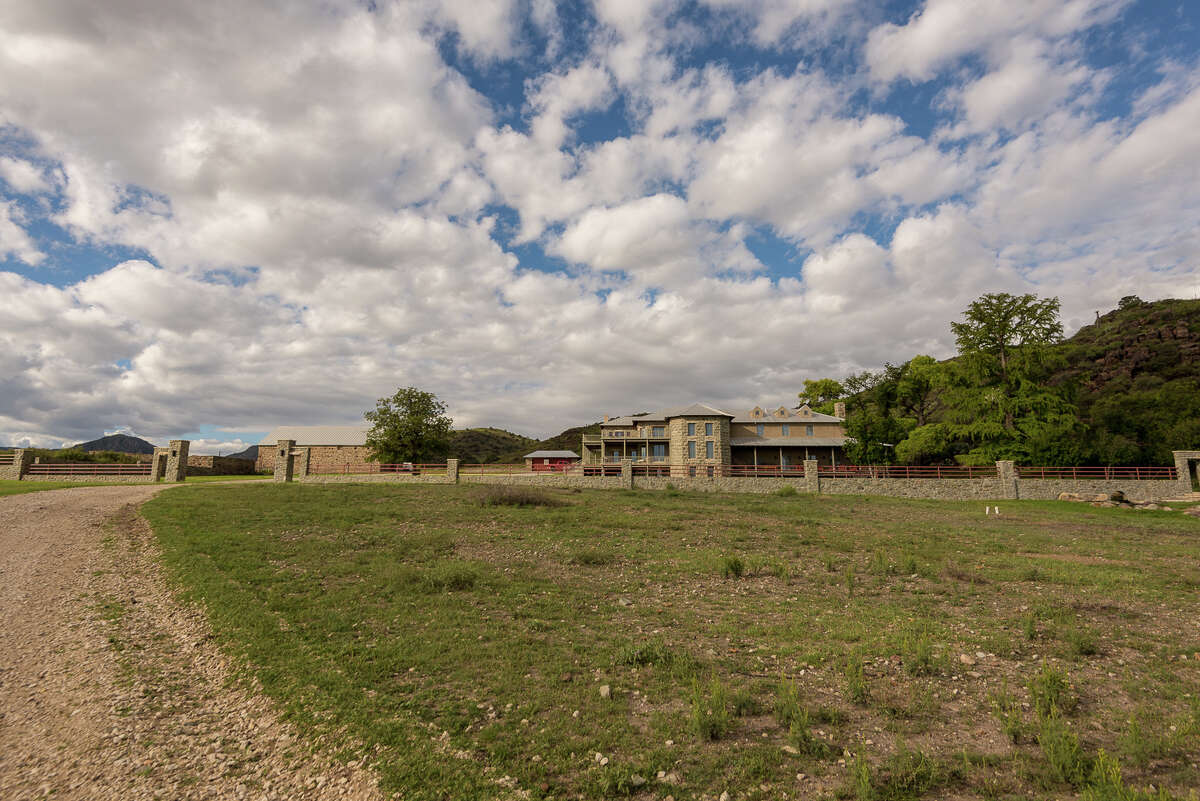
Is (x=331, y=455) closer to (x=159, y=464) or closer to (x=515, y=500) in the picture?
(x=159, y=464)

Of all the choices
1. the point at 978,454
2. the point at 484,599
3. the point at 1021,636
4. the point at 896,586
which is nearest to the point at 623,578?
the point at 484,599

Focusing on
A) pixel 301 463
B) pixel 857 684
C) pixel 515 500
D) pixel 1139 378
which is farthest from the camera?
pixel 1139 378

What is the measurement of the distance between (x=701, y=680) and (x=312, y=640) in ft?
20.1

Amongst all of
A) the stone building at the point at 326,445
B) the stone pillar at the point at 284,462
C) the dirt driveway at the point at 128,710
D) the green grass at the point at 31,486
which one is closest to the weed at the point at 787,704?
the dirt driveway at the point at 128,710

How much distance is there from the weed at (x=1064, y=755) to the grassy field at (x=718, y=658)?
3cm

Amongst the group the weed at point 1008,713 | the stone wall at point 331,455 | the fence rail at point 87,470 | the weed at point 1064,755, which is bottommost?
the weed at point 1008,713

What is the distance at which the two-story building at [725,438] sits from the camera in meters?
49.8

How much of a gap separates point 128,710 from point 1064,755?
1040 centimetres

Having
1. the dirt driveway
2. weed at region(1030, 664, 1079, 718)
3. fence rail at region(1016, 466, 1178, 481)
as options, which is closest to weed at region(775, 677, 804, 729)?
weed at region(1030, 664, 1079, 718)

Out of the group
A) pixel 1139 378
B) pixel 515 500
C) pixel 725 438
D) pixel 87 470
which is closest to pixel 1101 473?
pixel 725 438

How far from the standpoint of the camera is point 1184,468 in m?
36.7

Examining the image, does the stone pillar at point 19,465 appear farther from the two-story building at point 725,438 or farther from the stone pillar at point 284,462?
the two-story building at point 725,438

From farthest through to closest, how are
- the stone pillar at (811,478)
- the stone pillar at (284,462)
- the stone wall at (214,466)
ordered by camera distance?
the stone wall at (214,466) < the stone pillar at (284,462) < the stone pillar at (811,478)

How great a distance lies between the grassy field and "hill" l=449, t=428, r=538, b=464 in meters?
118
